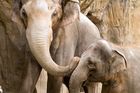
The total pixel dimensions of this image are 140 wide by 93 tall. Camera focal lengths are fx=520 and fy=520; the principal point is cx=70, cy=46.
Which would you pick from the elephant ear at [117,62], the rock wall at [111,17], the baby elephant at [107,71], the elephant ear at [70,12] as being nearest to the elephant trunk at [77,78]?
the baby elephant at [107,71]

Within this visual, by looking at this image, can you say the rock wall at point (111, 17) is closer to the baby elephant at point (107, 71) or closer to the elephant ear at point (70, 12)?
the elephant ear at point (70, 12)

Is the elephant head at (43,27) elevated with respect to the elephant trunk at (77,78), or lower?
elevated

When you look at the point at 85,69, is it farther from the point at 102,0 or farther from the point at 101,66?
the point at 102,0

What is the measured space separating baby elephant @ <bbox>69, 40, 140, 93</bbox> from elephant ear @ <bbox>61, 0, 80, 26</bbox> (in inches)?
18.9

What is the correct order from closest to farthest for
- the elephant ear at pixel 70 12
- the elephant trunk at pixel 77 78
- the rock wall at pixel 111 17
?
the elephant trunk at pixel 77 78
the elephant ear at pixel 70 12
the rock wall at pixel 111 17

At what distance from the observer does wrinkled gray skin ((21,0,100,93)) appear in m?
3.47

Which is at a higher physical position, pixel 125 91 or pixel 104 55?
pixel 104 55

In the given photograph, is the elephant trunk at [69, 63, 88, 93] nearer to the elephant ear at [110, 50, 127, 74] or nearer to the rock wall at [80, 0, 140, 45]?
the elephant ear at [110, 50, 127, 74]

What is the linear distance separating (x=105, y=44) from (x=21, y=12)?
0.67 m

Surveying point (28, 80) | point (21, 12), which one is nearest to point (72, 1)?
point (21, 12)

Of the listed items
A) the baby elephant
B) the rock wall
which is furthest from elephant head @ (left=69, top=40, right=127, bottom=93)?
the rock wall

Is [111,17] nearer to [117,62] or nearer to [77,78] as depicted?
[117,62]

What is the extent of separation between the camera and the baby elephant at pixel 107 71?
3.41 meters

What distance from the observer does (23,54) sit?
14.2 feet
